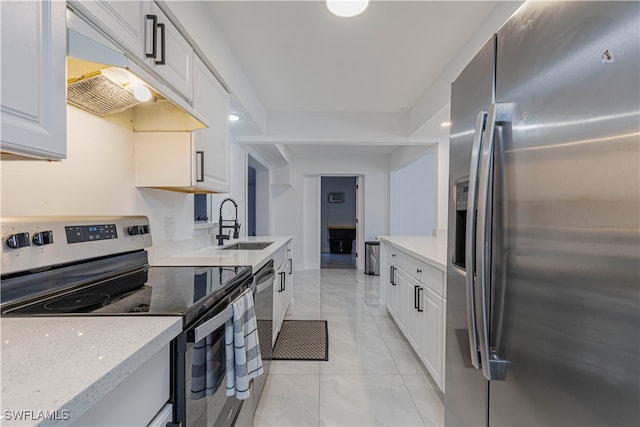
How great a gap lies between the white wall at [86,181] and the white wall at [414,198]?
4660 millimetres

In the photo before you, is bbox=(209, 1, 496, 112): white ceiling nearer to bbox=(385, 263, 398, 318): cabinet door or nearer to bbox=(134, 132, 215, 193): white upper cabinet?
bbox=(134, 132, 215, 193): white upper cabinet

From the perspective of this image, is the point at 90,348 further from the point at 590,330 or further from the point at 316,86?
the point at 316,86

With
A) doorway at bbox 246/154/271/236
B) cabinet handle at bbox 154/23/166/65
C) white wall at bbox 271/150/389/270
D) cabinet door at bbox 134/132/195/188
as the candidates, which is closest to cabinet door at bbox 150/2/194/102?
cabinet handle at bbox 154/23/166/65

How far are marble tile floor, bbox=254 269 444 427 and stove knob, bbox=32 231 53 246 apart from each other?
1.37m

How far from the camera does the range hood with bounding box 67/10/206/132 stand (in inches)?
32.6

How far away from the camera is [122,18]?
1003 mm

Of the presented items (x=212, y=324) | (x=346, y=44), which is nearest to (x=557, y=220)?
(x=212, y=324)

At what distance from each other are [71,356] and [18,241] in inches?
23.2

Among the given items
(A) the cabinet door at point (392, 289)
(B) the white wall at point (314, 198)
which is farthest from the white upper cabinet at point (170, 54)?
(B) the white wall at point (314, 198)

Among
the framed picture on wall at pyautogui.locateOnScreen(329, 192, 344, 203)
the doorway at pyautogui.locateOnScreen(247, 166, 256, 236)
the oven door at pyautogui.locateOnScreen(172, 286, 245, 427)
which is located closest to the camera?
the oven door at pyautogui.locateOnScreen(172, 286, 245, 427)

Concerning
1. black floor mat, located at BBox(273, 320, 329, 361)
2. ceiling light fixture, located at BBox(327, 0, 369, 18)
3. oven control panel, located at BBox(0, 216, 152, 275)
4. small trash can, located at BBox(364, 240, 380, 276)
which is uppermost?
ceiling light fixture, located at BBox(327, 0, 369, 18)

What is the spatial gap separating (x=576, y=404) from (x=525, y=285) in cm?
27

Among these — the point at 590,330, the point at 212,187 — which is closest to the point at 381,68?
Answer: the point at 212,187

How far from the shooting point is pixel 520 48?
0.82m
